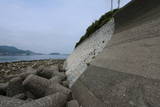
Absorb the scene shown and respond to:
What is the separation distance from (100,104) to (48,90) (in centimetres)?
188

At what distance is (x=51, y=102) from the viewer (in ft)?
8.49

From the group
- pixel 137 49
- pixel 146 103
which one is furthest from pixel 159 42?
pixel 146 103

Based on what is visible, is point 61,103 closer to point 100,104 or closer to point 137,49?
point 100,104

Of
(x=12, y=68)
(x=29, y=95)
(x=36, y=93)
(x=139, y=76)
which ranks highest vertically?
(x=139, y=76)

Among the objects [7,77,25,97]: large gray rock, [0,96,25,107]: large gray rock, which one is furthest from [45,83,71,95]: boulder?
[7,77,25,97]: large gray rock

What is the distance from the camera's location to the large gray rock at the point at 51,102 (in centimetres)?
Answer: 241

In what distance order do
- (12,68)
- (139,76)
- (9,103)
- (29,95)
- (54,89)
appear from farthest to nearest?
(12,68)
(29,95)
(54,89)
(9,103)
(139,76)

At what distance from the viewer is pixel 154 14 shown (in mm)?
2363

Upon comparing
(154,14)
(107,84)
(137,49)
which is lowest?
(107,84)

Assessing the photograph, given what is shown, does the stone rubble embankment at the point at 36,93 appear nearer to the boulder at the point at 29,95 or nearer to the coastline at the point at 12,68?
the boulder at the point at 29,95

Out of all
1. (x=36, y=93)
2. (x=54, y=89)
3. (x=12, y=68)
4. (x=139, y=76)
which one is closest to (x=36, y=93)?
(x=36, y=93)

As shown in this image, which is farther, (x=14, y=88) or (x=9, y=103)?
(x=14, y=88)

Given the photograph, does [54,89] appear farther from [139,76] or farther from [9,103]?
[139,76]

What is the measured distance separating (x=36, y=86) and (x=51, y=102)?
1284 mm
